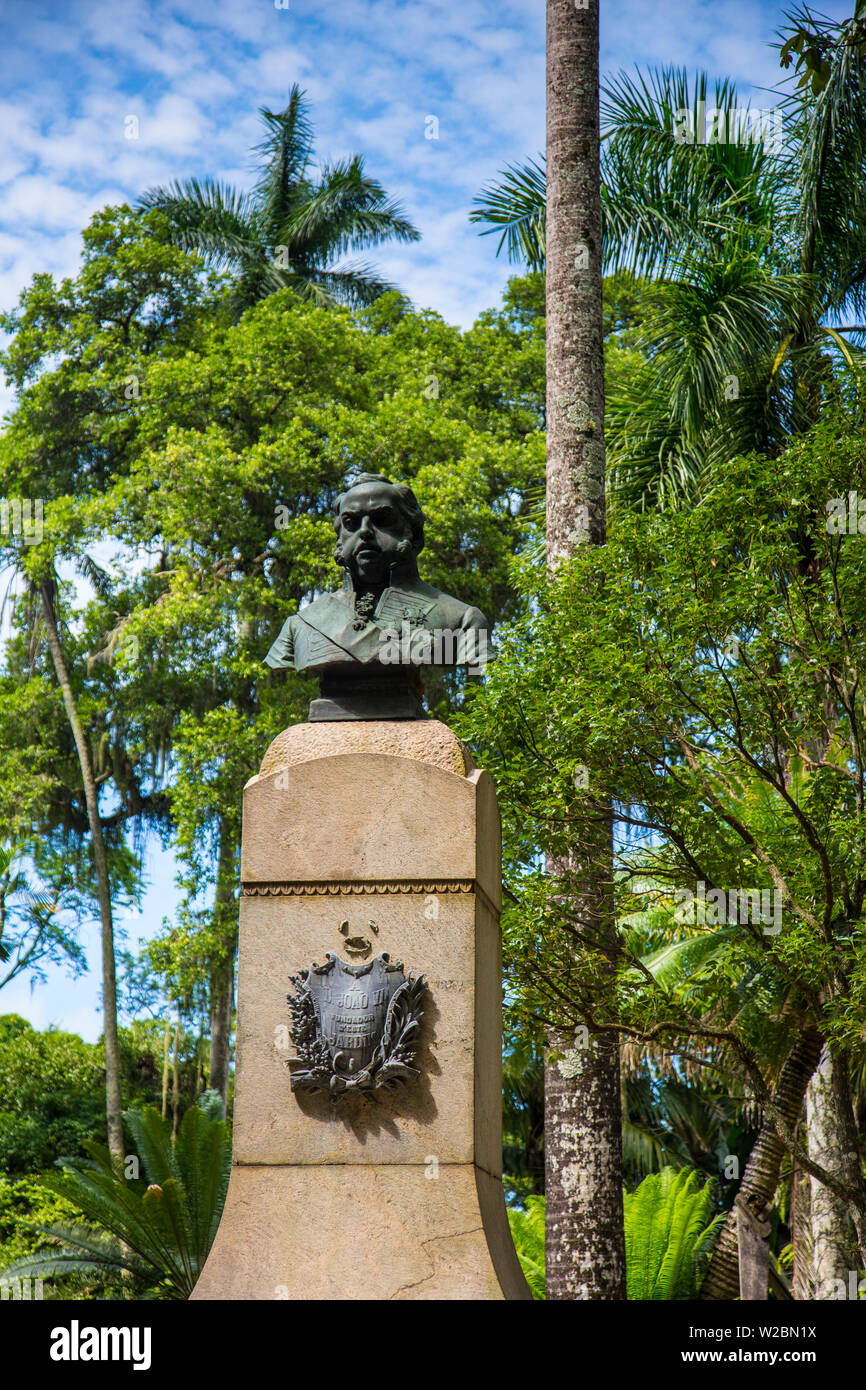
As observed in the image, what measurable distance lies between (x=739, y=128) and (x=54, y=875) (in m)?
16.3

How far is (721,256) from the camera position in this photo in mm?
14523

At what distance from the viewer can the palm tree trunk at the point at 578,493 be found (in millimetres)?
10117

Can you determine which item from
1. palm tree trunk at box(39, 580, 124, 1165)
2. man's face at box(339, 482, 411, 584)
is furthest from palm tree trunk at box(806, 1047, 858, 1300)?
palm tree trunk at box(39, 580, 124, 1165)

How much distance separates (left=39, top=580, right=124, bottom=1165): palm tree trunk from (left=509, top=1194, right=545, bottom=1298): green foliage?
22.4 ft

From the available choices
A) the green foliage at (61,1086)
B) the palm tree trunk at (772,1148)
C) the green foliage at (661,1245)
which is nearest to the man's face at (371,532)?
the palm tree trunk at (772,1148)

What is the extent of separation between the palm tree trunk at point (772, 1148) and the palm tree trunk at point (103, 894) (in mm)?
9787

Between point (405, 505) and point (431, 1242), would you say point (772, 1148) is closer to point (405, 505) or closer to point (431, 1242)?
point (431, 1242)

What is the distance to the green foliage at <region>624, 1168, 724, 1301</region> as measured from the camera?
1419cm

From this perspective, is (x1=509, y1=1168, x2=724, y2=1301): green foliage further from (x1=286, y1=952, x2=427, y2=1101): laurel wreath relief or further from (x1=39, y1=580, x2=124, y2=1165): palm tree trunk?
(x1=286, y1=952, x2=427, y2=1101): laurel wreath relief

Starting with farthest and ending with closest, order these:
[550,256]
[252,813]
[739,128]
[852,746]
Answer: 1. [739,128]
2. [550,256]
3. [852,746]
4. [252,813]

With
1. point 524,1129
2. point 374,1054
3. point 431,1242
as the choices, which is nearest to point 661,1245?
point 431,1242
